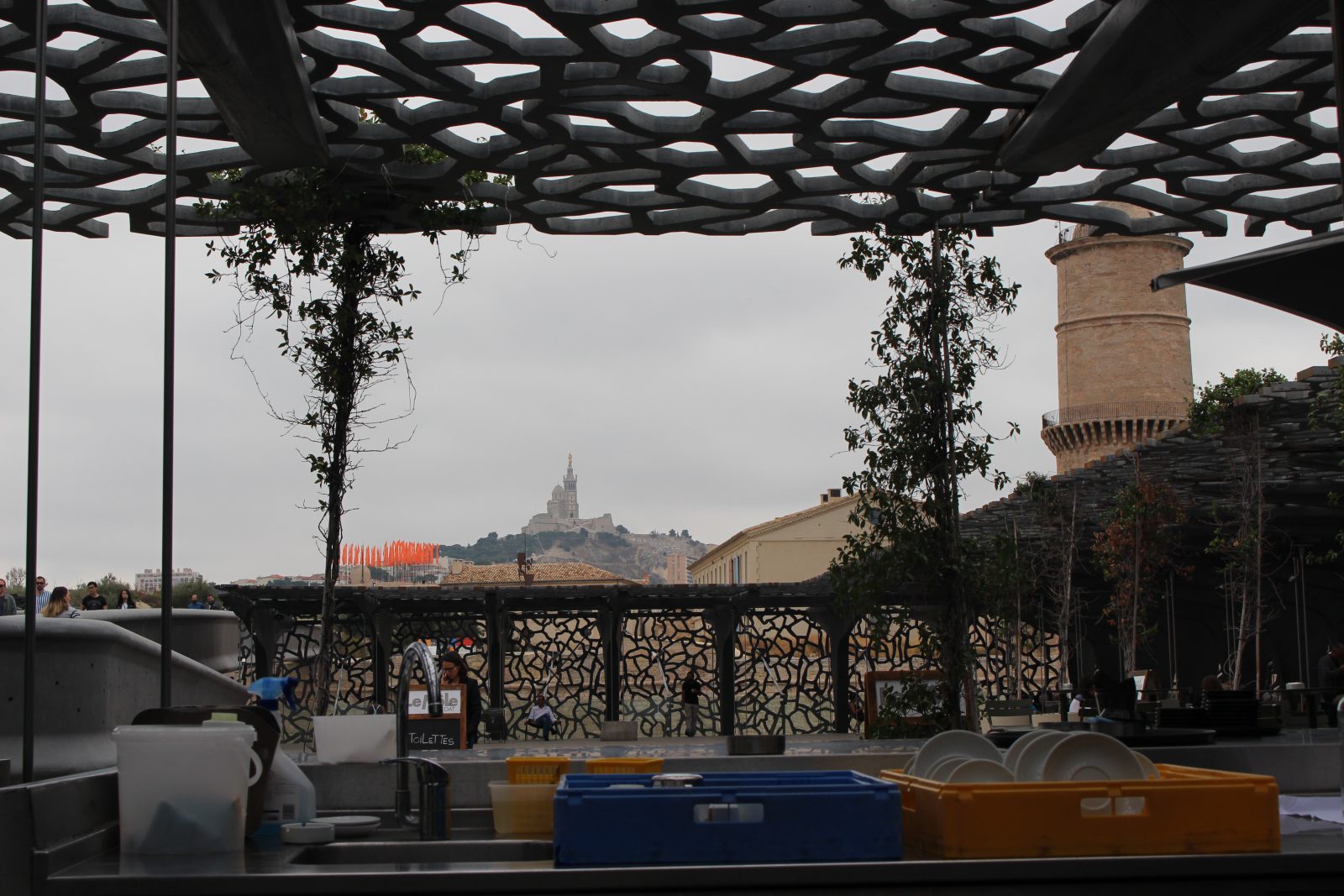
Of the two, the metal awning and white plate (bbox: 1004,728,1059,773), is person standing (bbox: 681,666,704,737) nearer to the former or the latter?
the metal awning

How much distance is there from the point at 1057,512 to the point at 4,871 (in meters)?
21.0

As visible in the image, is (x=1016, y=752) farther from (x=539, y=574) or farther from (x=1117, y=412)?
(x=539, y=574)

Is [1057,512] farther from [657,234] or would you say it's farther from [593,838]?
[593,838]

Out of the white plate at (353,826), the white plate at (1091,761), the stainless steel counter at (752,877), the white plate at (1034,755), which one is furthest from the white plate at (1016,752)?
the white plate at (353,826)

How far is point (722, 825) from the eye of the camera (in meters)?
2.54

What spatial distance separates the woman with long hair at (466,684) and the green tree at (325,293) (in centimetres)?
416

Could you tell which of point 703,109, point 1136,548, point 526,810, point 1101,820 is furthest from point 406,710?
point 1136,548

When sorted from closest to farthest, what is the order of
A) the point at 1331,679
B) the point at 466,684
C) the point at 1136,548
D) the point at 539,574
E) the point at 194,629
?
the point at 194,629 → the point at 1331,679 → the point at 466,684 → the point at 1136,548 → the point at 539,574


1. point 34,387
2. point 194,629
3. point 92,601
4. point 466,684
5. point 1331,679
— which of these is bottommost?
point 1331,679

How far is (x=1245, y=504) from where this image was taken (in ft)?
57.6

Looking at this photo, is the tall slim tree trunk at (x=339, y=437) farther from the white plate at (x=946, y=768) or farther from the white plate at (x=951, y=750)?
the white plate at (x=946, y=768)

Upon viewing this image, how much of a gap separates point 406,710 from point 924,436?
5373 mm

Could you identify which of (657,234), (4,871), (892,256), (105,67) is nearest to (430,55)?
(105,67)

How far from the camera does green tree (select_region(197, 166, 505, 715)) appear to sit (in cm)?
841
